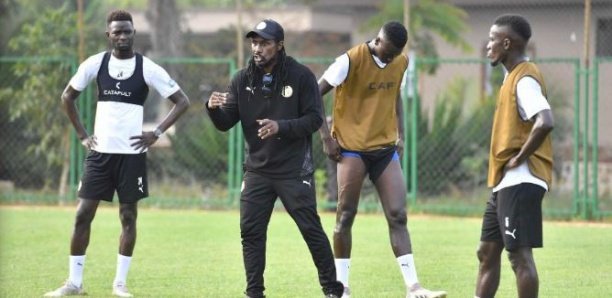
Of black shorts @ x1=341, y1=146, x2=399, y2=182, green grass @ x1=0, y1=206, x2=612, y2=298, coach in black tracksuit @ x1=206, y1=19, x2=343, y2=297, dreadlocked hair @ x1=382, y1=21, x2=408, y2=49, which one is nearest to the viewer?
coach in black tracksuit @ x1=206, y1=19, x2=343, y2=297

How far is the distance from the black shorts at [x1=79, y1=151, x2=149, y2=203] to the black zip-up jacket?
186cm

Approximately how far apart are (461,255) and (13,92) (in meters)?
10.4

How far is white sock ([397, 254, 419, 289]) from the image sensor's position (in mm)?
10128

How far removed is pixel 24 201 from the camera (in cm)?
2139

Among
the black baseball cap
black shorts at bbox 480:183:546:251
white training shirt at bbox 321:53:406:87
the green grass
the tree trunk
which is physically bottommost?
the green grass

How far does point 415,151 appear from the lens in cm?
1966

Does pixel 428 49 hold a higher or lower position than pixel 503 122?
higher

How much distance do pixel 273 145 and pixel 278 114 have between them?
0.24 m

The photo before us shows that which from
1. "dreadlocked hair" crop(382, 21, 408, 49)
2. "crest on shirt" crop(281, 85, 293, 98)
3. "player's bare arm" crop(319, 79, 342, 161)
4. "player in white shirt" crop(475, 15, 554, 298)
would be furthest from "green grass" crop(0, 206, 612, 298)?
"player in white shirt" crop(475, 15, 554, 298)

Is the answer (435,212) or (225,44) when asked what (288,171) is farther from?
(225,44)

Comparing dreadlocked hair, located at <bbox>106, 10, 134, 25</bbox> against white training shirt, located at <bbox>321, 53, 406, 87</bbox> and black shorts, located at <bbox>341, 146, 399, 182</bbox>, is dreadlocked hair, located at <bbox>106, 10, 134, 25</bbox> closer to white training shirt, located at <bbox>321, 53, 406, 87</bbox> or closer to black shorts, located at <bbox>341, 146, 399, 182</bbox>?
white training shirt, located at <bbox>321, 53, 406, 87</bbox>

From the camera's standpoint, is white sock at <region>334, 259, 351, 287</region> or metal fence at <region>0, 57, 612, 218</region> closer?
white sock at <region>334, 259, 351, 287</region>

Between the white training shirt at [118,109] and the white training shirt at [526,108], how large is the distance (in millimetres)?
3649

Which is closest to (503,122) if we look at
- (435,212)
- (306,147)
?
(306,147)
